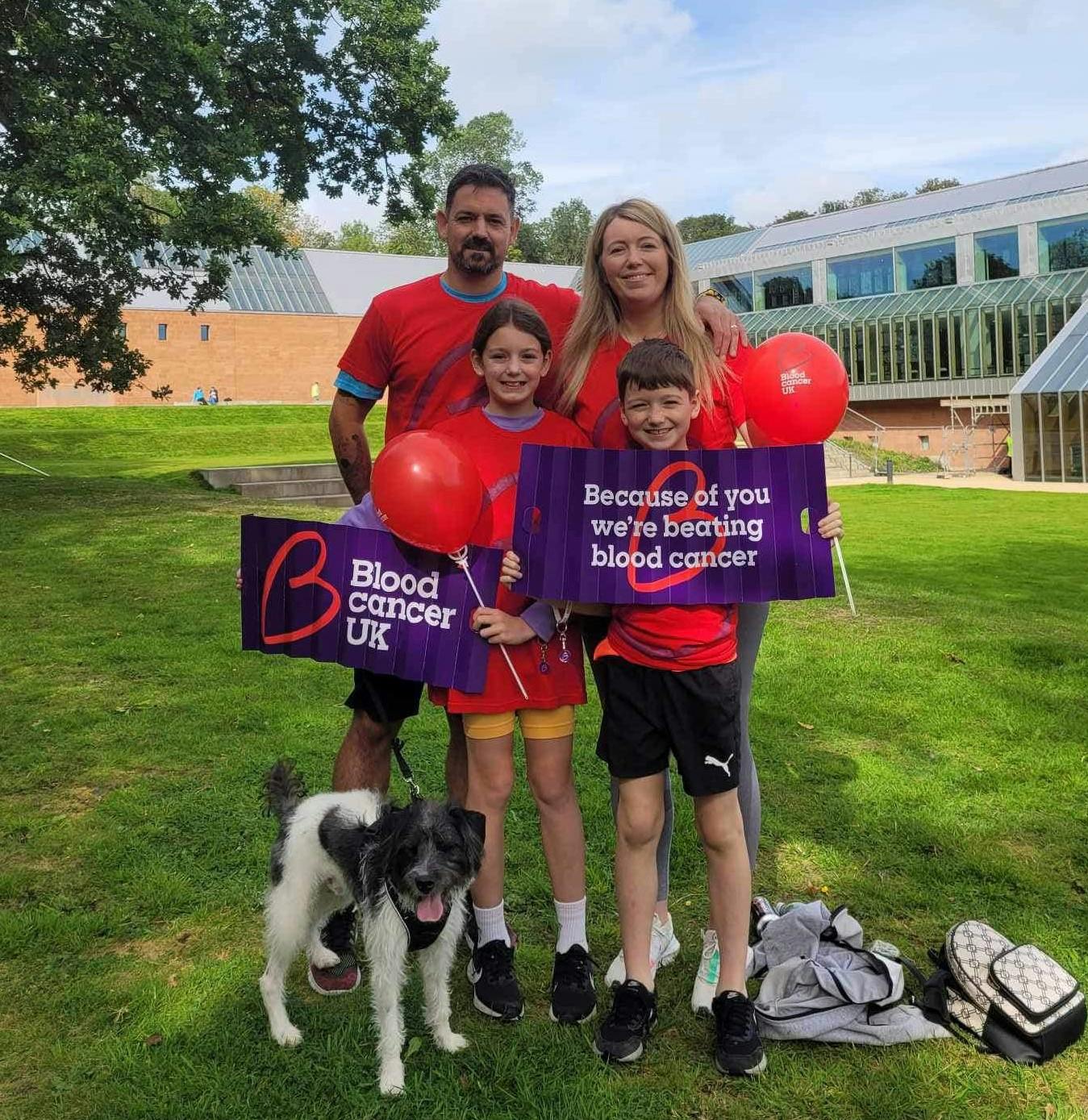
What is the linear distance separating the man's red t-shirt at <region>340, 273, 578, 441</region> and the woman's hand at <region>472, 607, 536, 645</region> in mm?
753

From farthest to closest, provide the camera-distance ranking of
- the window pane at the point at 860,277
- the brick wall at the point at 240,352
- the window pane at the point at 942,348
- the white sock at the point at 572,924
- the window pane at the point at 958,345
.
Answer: the brick wall at the point at 240,352 → the window pane at the point at 860,277 → the window pane at the point at 942,348 → the window pane at the point at 958,345 → the white sock at the point at 572,924

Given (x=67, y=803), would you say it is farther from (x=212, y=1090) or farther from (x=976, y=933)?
(x=976, y=933)

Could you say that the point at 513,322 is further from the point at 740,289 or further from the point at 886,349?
the point at 740,289

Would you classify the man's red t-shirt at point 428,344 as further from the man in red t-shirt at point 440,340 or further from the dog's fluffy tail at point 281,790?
the dog's fluffy tail at point 281,790

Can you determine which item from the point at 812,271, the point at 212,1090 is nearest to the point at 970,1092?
the point at 212,1090

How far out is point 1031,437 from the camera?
1203 inches

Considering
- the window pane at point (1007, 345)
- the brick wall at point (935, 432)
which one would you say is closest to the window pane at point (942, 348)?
the brick wall at point (935, 432)

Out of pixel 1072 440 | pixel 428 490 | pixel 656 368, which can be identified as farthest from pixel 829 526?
pixel 1072 440

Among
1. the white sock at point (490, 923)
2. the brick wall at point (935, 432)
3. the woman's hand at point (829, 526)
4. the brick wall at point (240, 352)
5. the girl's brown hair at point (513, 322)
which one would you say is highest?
the brick wall at point (240, 352)

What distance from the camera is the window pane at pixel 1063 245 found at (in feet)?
127

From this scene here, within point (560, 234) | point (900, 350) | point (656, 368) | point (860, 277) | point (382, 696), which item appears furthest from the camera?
point (560, 234)

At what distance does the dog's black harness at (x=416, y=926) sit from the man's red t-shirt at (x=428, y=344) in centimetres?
160

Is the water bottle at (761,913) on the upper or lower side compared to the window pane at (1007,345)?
lower

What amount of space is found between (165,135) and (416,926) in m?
14.4
